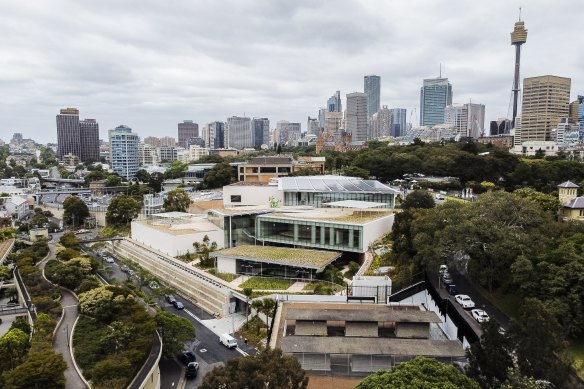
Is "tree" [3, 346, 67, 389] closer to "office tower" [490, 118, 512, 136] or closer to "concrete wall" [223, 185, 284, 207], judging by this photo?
"concrete wall" [223, 185, 284, 207]

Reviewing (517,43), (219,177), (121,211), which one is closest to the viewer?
(121,211)

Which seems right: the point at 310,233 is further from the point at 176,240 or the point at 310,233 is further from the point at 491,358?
the point at 491,358

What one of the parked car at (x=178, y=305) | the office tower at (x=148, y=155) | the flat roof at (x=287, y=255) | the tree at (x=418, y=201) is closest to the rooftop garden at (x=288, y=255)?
the flat roof at (x=287, y=255)

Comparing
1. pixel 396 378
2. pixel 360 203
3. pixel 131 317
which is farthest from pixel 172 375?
pixel 360 203

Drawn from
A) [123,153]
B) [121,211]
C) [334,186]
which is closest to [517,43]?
[123,153]

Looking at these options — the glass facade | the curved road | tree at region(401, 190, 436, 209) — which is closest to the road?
the curved road

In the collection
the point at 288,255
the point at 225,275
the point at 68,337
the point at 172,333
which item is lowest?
the point at 172,333
